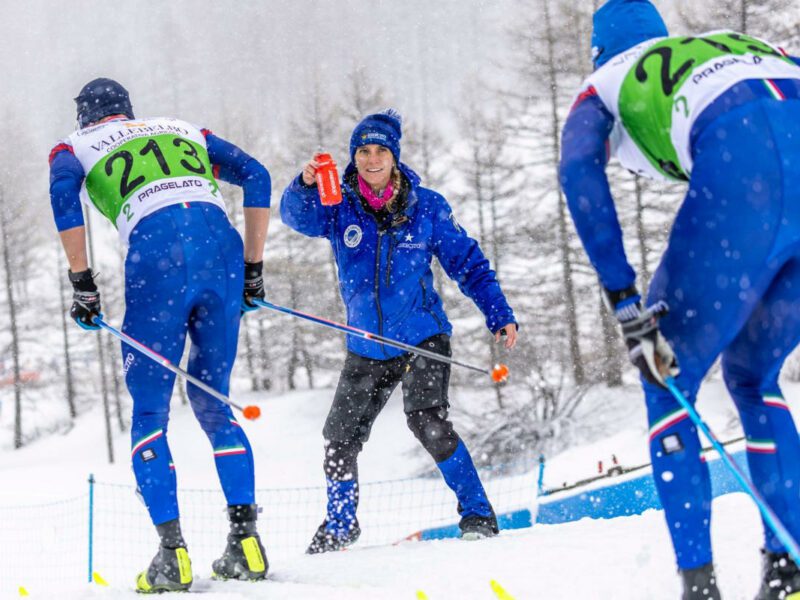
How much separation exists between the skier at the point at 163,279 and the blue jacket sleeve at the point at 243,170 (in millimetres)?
124

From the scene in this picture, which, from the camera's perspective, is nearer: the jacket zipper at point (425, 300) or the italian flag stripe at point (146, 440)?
the italian flag stripe at point (146, 440)

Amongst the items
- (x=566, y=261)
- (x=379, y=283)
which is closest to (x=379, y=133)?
(x=379, y=283)

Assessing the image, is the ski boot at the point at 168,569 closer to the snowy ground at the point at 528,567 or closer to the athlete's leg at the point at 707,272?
the snowy ground at the point at 528,567

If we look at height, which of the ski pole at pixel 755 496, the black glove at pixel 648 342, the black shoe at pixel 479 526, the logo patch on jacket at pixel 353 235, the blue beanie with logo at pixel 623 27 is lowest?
the black shoe at pixel 479 526

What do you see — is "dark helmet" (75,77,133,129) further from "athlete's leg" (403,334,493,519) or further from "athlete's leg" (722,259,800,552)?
"athlete's leg" (722,259,800,552)

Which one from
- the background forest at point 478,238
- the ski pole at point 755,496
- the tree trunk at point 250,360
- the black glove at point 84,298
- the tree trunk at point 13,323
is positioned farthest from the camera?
the tree trunk at point 250,360

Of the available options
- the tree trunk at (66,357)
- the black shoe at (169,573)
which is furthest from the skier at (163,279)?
the tree trunk at (66,357)

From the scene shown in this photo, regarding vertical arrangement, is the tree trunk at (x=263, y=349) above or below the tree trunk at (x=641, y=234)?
below

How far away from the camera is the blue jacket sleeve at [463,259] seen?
4539 mm

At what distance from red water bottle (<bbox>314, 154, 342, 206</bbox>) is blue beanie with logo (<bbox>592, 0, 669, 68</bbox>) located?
1.68 m

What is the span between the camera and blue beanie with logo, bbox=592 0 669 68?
2760 millimetres

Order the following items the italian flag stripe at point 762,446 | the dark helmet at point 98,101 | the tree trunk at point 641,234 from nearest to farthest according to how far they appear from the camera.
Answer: the italian flag stripe at point 762,446 < the dark helmet at point 98,101 < the tree trunk at point 641,234

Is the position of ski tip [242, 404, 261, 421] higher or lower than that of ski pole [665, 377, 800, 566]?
higher

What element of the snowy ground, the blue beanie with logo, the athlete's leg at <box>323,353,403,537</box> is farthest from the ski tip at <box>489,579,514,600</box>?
the blue beanie with logo
